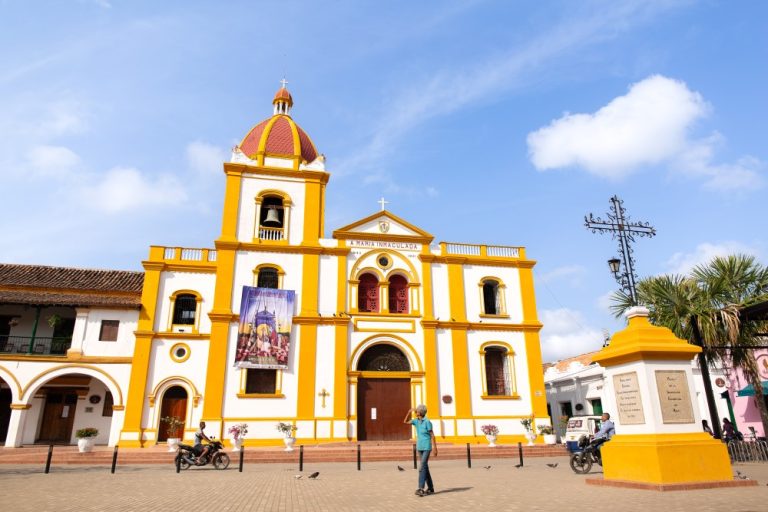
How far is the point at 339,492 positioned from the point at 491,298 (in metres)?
18.7

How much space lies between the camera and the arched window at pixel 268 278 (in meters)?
24.7

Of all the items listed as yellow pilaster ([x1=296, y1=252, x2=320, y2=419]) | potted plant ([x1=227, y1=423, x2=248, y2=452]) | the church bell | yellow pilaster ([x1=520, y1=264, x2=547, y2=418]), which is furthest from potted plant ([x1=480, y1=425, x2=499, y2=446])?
the church bell

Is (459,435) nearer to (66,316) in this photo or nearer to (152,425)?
(152,425)

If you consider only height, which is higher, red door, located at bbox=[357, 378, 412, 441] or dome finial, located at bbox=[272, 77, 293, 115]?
dome finial, located at bbox=[272, 77, 293, 115]

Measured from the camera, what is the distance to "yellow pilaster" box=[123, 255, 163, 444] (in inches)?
863

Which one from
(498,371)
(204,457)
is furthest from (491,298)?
(204,457)

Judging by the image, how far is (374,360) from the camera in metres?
24.6

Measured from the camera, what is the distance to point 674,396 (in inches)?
374

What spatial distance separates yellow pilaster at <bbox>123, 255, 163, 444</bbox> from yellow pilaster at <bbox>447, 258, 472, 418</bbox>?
14081 millimetres

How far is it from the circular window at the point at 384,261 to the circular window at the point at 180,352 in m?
9.95

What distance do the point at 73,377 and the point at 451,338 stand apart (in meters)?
18.4

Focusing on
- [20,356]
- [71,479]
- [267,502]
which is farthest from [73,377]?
[267,502]

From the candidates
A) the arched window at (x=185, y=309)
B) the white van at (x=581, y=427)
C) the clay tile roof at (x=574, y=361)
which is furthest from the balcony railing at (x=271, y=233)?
the clay tile roof at (x=574, y=361)

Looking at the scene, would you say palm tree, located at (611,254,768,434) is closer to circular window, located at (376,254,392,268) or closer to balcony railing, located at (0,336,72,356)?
circular window, located at (376,254,392,268)
